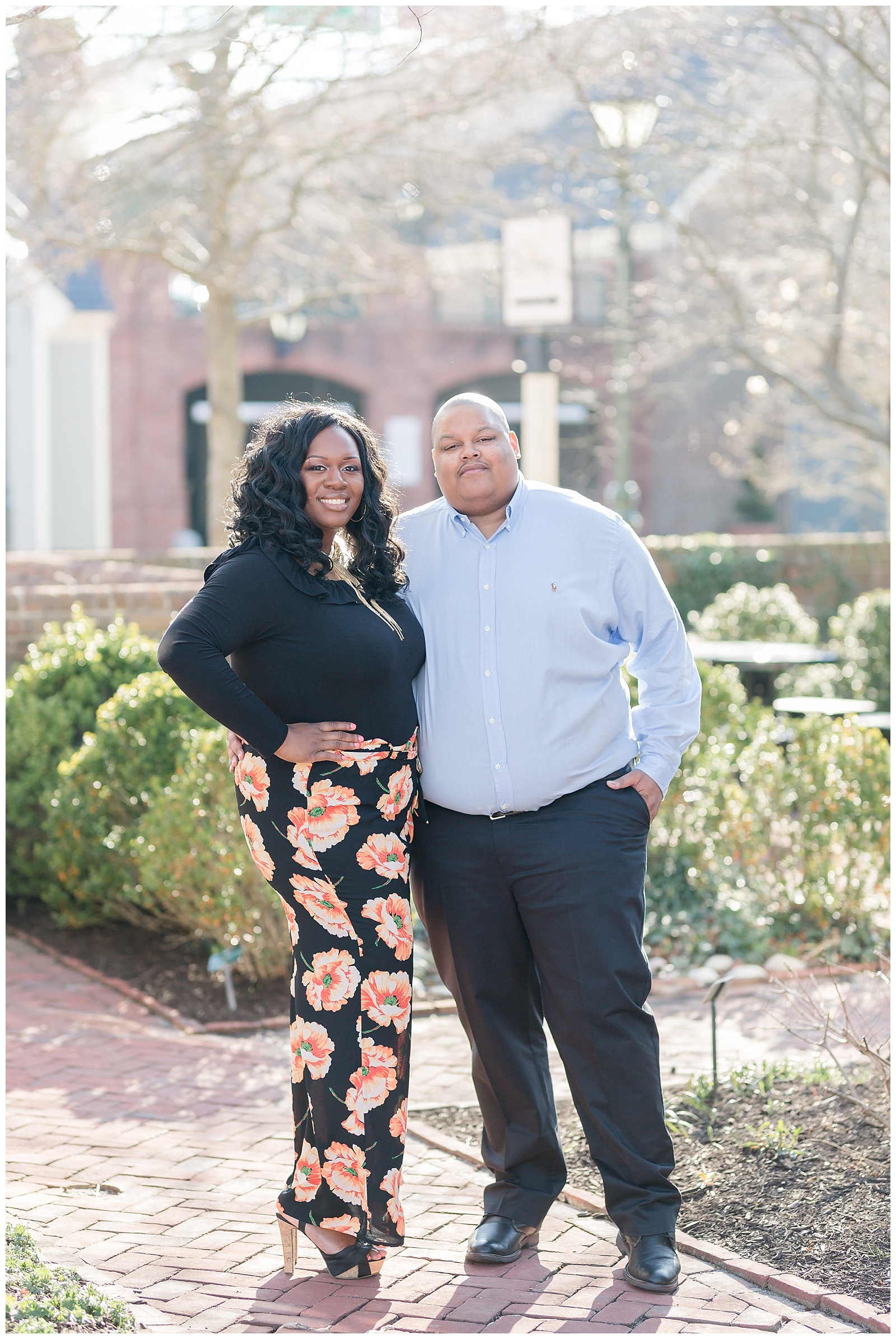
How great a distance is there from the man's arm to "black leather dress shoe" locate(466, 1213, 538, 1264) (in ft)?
3.29

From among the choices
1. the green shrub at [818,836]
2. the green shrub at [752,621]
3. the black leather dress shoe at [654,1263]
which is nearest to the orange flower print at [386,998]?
the black leather dress shoe at [654,1263]

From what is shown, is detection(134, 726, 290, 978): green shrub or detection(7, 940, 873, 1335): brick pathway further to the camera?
detection(134, 726, 290, 978): green shrub

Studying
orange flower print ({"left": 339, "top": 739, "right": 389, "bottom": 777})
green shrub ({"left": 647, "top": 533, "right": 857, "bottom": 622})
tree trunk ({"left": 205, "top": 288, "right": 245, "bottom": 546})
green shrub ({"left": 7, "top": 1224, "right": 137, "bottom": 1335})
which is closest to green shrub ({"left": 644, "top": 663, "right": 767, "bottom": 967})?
orange flower print ({"left": 339, "top": 739, "right": 389, "bottom": 777})

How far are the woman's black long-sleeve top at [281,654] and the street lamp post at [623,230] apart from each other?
25.5 feet

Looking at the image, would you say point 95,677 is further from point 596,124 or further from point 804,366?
point 804,366

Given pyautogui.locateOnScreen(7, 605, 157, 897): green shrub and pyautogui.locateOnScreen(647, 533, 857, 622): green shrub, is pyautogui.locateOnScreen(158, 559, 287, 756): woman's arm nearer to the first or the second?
pyautogui.locateOnScreen(7, 605, 157, 897): green shrub

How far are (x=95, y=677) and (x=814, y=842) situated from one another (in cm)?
333

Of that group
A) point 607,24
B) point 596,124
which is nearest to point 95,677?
point 596,124

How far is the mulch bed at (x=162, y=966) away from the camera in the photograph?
17.3ft

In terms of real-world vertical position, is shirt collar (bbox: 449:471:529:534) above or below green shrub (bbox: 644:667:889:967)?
above

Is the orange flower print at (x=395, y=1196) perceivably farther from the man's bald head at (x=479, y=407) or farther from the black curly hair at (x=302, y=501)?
the man's bald head at (x=479, y=407)

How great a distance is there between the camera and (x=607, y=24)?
10.7m

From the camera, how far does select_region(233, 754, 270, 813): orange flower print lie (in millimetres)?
3084

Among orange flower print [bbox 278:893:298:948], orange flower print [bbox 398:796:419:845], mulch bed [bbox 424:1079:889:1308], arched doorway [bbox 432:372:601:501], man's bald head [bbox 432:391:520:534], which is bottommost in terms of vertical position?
mulch bed [bbox 424:1079:889:1308]
